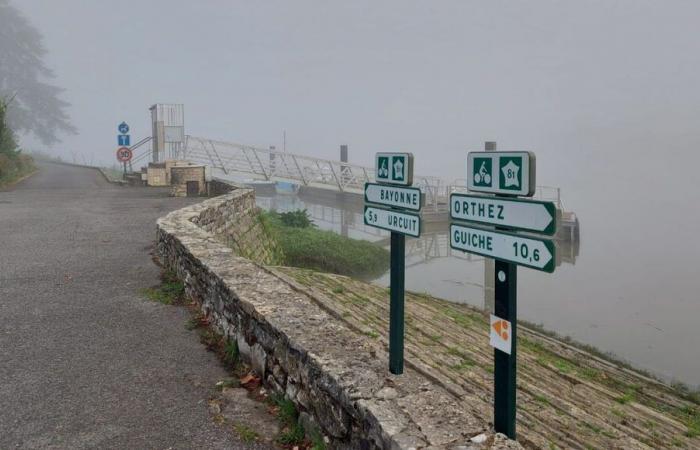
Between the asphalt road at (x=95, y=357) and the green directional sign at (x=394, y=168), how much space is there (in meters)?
1.72

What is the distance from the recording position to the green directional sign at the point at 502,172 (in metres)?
2.18

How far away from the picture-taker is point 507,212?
2250 mm

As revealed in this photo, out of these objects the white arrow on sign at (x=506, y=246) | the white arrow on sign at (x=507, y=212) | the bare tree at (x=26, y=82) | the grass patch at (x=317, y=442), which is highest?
the bare tree at (x=26, y=82)

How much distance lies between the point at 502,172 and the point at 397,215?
907 millimetres

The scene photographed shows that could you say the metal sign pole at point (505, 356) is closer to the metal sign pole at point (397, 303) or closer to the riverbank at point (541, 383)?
the metal sign pole at point (397, 303)

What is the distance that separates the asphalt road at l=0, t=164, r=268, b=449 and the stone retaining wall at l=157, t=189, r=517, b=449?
0.43m

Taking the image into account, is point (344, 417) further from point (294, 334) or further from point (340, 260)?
point (340, 260)

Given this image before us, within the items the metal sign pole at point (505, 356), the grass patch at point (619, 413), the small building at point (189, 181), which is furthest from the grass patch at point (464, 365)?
the small building at point (189, 181)

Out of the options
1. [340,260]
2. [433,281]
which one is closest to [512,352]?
[340,260]

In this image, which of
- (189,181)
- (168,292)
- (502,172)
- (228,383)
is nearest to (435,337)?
(168,292)

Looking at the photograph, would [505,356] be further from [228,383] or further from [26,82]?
[26,82]

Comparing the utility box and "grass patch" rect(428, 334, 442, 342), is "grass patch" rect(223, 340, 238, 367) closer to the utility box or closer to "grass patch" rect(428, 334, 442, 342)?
"grass patch" rect(428, 334, 442, 342)

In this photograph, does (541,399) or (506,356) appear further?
(541,399)

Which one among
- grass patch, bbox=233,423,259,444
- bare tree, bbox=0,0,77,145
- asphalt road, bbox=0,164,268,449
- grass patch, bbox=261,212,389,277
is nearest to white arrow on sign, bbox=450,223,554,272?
grass patch, bbox=233,423,259,444
